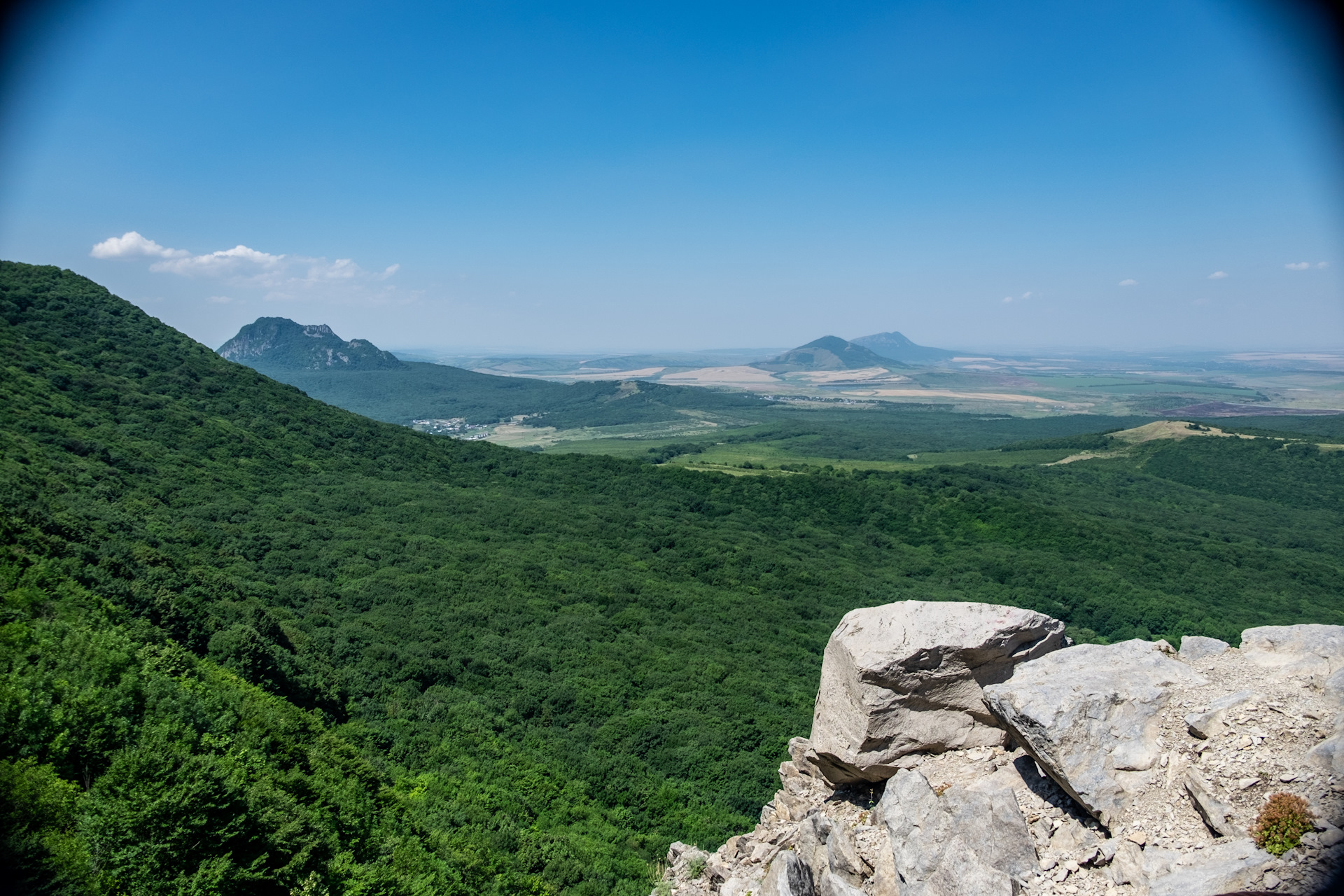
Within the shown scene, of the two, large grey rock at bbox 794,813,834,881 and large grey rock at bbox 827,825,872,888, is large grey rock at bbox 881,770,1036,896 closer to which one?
large grey rock at bbox 827,825,872,888

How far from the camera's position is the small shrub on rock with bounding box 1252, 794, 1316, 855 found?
8.46 metres

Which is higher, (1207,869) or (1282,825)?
(1282,825)

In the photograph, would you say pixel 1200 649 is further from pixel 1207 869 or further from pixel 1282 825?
pixel 1207 869

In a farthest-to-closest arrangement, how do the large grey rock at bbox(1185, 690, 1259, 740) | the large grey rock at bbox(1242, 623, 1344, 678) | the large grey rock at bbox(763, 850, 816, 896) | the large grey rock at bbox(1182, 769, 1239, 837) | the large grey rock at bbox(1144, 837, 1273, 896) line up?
the large grey rock at bbox(763, 850, 816, 896)
the large grey rock at bbox(1242, 623, 1344, 678)
the large grey rock at bbox(1185, 690, 1259, 740)
the large grey rock at bbox(1182, 769, 1239, 837)
the large grey rock at bbox(1144, 837, 1273, 896)

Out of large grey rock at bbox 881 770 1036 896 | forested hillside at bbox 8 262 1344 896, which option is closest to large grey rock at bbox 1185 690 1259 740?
large grey rock at bbox 881 770 1036 896

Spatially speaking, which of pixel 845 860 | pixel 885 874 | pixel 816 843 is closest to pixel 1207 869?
pixel 885 874

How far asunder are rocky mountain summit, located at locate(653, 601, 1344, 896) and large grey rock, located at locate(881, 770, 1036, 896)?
3 cm

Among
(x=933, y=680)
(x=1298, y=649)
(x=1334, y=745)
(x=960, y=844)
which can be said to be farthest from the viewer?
(x=933, y=680)

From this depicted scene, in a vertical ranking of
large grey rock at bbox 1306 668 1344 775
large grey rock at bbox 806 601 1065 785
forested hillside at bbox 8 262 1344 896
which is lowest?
forested hillside at bbox 8 262 1344 896

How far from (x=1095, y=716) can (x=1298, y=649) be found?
4465 mm

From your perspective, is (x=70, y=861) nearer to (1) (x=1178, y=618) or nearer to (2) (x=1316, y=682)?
(2) (x=1316, y=682)

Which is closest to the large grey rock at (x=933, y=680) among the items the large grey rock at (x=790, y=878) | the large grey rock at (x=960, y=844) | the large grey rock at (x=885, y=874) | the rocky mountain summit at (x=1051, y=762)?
the rocky mountain summit at (x=1051, y=762)

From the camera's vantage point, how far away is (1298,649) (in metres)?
12.0

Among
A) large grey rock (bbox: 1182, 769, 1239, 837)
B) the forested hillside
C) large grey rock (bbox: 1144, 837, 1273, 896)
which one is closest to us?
large grey rock (bbox: 1144, 837, 1273, 896)
